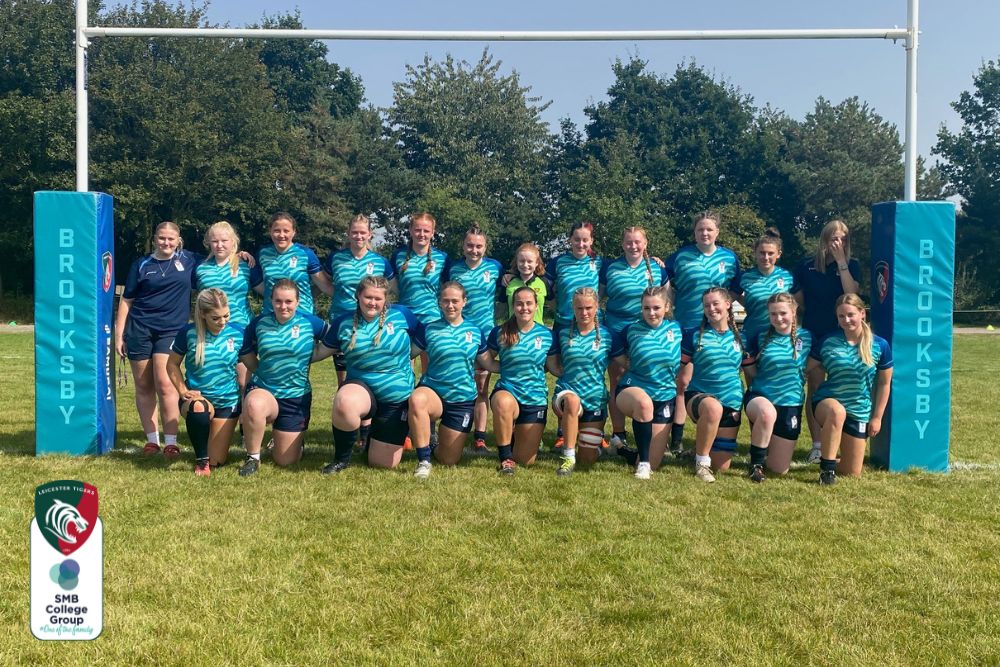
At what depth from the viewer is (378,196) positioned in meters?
34.0

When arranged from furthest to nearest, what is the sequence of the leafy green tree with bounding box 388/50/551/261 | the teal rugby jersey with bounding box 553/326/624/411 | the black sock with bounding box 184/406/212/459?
the leafy green tree with bounding box 388/50/551/261 → the teal rugby jersey with bounding box 553/326/624/411 → the black sock with bounding box 184/406/212/459

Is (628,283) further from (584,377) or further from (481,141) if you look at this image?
(481,141)

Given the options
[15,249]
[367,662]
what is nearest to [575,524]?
[367,662]

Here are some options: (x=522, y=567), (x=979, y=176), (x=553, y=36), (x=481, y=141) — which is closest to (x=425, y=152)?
(x=481, y=141)

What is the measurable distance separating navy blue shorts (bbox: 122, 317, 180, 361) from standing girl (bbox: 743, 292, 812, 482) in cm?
379

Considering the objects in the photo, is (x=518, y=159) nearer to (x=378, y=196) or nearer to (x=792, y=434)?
(x=378, y=196)

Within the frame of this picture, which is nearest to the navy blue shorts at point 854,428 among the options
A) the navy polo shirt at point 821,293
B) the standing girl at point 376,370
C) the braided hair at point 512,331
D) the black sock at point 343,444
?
the navy polo shirt at point 821,293

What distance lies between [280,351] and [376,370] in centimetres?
59

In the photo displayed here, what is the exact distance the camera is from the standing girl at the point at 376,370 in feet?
17.0

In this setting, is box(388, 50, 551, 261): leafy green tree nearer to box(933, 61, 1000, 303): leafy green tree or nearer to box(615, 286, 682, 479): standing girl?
box(933, 61, 1000, 303): leafy green tree

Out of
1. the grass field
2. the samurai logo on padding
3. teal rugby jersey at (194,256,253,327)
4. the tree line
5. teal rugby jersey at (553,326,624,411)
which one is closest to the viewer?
the samurai logo on padding

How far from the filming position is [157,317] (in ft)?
18.2

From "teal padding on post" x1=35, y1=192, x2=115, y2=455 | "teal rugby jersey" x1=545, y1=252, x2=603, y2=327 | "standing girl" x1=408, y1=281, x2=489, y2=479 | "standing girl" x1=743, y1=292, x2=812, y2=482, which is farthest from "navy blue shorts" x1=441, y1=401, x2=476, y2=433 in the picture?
"teal padding on post" x1=35, y1=192, x2=115, y2=455

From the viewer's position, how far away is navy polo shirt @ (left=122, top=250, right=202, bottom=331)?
555cm
